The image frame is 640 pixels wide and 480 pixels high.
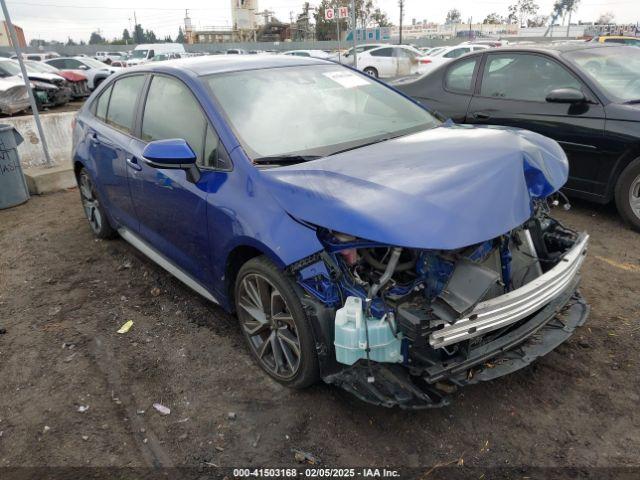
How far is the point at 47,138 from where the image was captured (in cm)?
783

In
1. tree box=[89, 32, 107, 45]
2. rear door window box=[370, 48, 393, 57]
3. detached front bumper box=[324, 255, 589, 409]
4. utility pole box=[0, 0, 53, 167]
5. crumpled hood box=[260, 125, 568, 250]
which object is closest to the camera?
crumpled hood box=[260, 125, 568, 250]

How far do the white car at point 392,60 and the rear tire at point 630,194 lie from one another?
18439mm

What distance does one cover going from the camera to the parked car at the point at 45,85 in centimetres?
1475

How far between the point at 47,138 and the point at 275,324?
6843mm

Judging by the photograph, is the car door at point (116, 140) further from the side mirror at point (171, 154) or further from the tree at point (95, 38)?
the tree at point (95, 38)

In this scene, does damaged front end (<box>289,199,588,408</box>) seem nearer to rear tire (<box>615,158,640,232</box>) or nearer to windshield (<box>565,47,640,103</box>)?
rear tire (<box>615,158,640,232</box>)

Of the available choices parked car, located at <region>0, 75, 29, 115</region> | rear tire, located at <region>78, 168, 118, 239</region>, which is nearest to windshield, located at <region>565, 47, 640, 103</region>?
rear tire, located at <region>78, 168, 118, 239</region>

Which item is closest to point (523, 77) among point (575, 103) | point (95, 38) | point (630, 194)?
point (575, 103)

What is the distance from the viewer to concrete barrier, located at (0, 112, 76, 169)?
7637 millimetres

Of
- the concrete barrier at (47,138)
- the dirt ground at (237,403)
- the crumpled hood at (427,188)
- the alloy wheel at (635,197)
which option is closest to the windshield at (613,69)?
the alloy wheel at (635,197)

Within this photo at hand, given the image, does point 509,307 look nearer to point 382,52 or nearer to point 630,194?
point 630,194

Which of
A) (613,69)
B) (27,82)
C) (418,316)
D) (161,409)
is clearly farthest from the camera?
(27,82)

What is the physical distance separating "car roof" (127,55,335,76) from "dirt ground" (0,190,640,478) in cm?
172

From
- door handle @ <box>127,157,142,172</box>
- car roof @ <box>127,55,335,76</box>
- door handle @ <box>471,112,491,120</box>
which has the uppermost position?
car roof @ <box>127,55,335,76</box>
